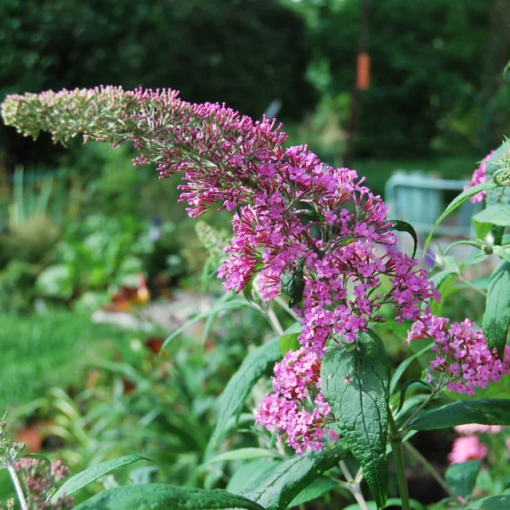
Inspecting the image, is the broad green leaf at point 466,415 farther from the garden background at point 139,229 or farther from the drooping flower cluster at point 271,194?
the garden background at point 139,229

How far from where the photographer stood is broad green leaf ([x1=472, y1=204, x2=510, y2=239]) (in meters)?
0.70

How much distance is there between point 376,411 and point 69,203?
6.07 metres

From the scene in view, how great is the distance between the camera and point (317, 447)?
63cm

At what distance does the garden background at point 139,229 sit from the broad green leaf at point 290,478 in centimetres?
26

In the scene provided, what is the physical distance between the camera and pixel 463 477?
39.2 inches

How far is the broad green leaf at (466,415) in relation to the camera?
65 centimetres

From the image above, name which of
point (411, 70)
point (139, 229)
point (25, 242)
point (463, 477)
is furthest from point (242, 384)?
point (411, 70)

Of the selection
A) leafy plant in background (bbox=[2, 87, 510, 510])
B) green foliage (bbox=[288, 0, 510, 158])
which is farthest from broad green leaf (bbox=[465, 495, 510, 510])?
green foliage (bbox=[288, 0, 510, 158])

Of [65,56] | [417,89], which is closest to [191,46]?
[65,56]

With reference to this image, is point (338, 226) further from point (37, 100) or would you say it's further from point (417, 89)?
point (417, 89)

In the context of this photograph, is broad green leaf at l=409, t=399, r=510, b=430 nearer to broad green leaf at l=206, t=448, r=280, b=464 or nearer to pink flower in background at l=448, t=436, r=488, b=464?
broad green leaf at l=206, t=448, r=280, b=464

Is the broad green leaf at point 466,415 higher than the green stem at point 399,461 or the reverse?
higher

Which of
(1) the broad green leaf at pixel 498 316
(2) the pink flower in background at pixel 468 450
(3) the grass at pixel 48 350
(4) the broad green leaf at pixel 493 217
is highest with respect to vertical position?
(4) the broad green leaf at pixel 493 217

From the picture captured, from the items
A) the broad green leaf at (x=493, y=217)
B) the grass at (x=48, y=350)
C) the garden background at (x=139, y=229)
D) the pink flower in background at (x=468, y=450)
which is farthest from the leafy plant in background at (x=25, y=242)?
the broad green leaf at (x=493, y=217)
